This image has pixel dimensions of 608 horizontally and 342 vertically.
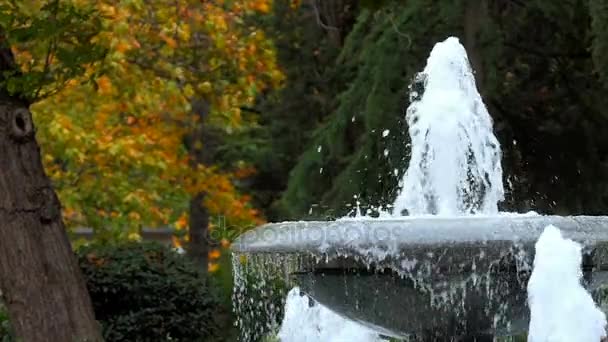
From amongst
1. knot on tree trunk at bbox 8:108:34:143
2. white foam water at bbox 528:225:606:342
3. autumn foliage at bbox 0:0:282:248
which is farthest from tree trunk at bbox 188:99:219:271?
white foam water at bbox 528:225:606:342

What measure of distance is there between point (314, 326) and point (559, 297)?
12.3 ft

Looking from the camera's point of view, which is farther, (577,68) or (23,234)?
(577,68)

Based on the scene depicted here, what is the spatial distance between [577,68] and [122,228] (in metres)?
6.17

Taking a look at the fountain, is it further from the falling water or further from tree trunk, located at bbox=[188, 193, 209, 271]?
tree trunk, located at bbox=[188, 193, 209, 271]

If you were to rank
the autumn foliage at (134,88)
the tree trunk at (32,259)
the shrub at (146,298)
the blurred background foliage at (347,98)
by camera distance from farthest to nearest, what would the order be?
the blurred background foliage at (347,98) → the autumn foliage at (134,88) → the shrub at (146,298) → the tree trunk at (32,259)

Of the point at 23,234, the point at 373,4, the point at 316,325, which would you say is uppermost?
the point at 373,4

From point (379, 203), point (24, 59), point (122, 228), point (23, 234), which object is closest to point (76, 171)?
point (122, 228)

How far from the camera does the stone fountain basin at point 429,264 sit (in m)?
6.31

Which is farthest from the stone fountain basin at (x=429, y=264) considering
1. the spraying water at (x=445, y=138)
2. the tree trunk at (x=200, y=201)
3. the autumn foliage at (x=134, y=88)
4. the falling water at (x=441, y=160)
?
the tree trunk at (x=200, y=201)

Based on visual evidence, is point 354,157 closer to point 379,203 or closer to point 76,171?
Result: point 379,203

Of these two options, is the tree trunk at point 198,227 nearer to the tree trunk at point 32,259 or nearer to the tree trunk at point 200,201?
the tree trunk at point 200,201

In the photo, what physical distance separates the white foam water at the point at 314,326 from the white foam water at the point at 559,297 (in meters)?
3.36

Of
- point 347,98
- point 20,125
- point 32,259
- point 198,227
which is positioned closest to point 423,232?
point 32,259

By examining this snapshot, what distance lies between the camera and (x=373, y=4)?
655 centimetres
